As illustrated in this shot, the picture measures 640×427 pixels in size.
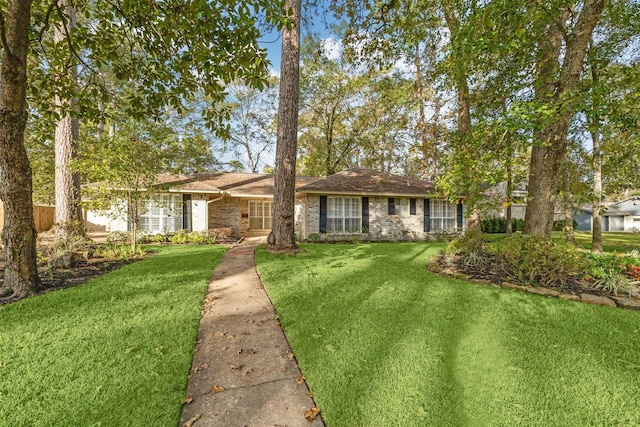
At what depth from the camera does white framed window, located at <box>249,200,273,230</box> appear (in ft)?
57.4

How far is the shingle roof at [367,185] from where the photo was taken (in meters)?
12.9

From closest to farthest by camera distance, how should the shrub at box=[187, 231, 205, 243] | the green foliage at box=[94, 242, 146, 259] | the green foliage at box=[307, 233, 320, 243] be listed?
the green foliage at box=[94, 242, 146, 259]
the shrub at box=[187, 231, 205, 243]
the green foliage at box=[307, 233, 320, 243]

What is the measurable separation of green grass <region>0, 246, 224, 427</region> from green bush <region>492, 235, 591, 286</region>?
583 centimetres

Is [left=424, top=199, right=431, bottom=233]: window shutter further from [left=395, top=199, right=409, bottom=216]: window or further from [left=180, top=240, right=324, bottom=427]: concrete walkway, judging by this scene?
[left=180, top=240, right=324, bottom=427]: concrete walkway

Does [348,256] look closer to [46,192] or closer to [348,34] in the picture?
[348,34]

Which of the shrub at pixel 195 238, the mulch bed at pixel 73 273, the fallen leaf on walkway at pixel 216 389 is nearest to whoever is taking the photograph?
the fallen leaf on walkway at pixel 216 389

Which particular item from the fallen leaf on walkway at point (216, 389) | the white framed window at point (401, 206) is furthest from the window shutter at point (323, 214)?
the fallen leaf on walkway at point (216, 389)

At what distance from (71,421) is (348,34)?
933 centimetres

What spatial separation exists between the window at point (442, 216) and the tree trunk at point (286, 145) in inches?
355

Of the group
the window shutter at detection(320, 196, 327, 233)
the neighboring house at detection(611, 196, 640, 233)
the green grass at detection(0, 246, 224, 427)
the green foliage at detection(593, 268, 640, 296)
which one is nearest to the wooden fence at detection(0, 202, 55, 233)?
the window shutter at detection(320, 196, 327, 233)

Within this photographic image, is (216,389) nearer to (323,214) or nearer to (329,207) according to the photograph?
(323,214)

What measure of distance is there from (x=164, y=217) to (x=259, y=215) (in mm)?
5889

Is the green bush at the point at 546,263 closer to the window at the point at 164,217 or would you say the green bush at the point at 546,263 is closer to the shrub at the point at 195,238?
the shrub at the point at 195,238

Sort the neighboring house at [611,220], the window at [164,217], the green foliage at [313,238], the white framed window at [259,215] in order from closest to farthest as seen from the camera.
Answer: the window at [164,217] → the green foliage at [313,238] → the white framed window at [259,215] → the neighboring house at [611,220]
